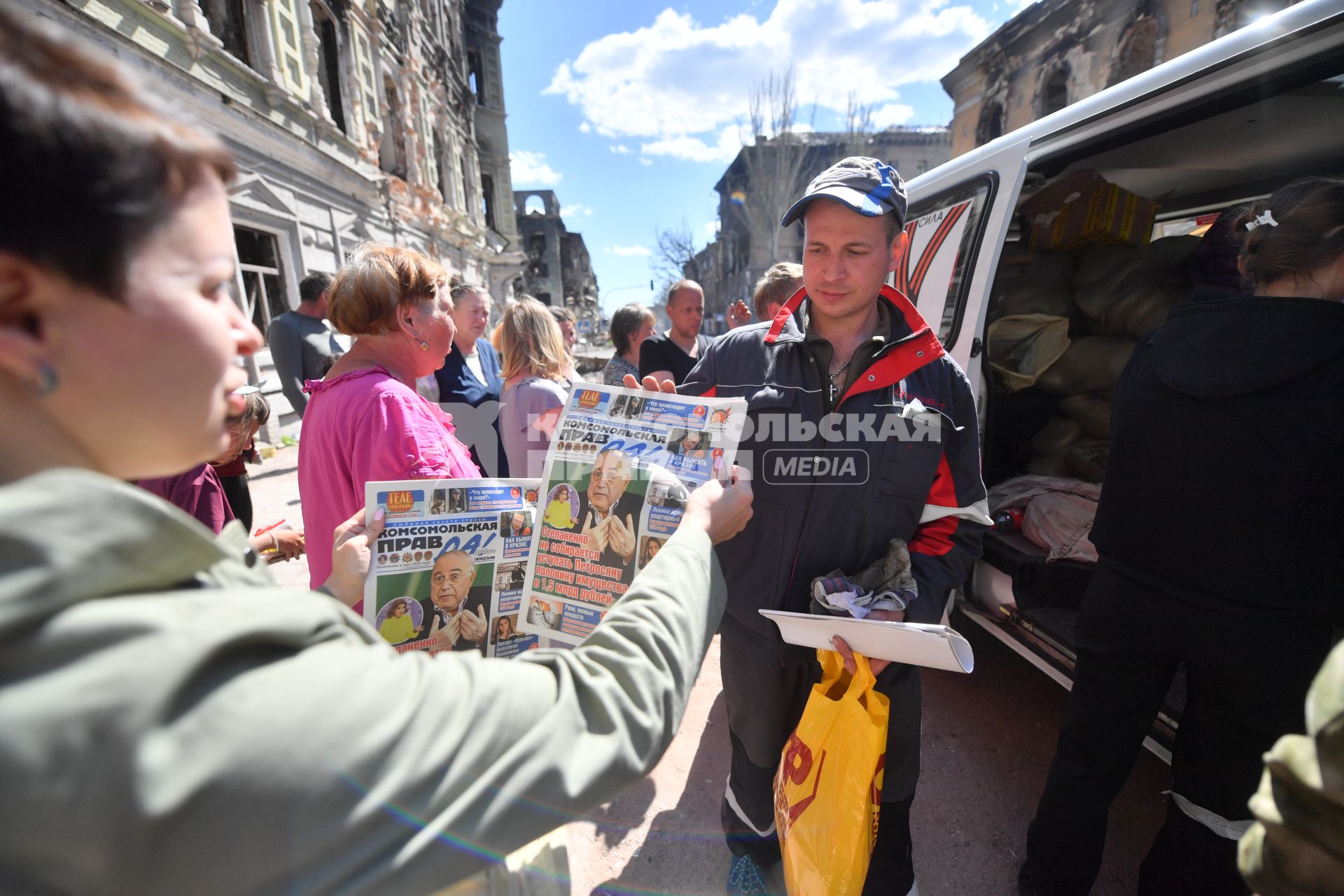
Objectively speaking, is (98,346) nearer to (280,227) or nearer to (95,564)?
(95,564)

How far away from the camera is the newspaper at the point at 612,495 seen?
130 cm

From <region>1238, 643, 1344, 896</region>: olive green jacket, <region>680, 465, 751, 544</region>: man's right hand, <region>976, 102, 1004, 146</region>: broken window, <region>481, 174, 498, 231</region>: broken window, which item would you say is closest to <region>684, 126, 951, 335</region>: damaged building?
<region>976, 102, 1004, 146</region>: broken window

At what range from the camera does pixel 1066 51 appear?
45.0 ft

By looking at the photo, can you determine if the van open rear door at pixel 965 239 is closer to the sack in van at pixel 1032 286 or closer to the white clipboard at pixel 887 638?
the sack in van at pixel 1032 286

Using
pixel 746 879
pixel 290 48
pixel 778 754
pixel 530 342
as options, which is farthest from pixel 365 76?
pixel 746 879

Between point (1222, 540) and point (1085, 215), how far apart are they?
2473 mm

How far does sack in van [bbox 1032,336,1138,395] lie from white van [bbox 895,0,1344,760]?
13 cm

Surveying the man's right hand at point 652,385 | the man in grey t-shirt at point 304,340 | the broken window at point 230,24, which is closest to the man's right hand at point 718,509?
the man's right hand at point 652,385

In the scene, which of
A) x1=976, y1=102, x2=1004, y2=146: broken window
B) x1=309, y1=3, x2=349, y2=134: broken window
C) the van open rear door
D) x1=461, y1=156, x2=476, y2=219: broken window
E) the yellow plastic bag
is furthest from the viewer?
x1=461, y1=156, x2=476, y2=219: broken window

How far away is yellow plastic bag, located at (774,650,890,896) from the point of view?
4.71ft

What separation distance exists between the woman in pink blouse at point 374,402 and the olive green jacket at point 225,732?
917 millimetres

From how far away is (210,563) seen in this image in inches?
22.4

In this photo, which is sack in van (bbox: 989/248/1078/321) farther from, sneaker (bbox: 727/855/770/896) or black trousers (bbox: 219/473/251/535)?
black trousers (bbox: 219/473/251/535)

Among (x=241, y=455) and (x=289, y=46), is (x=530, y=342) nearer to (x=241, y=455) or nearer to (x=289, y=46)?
(x=241, y=455)
